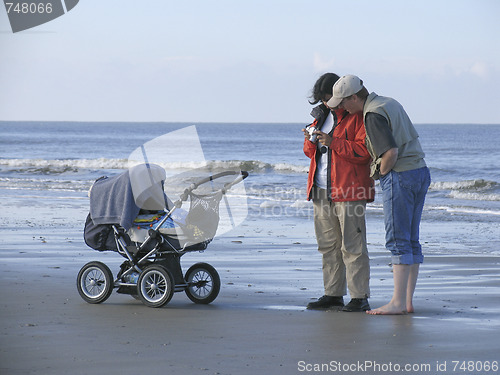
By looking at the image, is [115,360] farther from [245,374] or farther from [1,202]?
[1,202]

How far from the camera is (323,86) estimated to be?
19.0 feet

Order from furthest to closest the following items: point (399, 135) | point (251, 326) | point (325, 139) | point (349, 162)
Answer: point (349, 162), point (325, 139), point (399, 135), point (251, 326)

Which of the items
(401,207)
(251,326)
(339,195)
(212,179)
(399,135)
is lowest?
(251,326)

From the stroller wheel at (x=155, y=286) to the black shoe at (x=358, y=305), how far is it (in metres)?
1.32

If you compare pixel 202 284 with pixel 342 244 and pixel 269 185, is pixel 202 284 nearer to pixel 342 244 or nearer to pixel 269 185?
pixel 342 244

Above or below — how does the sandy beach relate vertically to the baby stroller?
below

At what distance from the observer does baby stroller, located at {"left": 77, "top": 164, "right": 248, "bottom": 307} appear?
5891 mm

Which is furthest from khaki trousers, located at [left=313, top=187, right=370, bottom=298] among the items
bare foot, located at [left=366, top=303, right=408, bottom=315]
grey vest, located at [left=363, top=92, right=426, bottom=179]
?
grey vest, located at [left=363, top=92, right=426, bottom=179]

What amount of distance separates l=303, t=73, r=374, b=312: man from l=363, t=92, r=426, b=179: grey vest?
21 cm

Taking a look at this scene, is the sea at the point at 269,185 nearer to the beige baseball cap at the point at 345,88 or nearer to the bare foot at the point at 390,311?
the beige baseball cap at the point at 345,88

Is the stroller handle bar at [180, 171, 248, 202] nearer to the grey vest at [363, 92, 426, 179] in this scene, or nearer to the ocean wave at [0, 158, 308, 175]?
the grey vest at [363, 92, 426, 179]

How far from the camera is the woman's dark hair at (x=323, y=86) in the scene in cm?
579

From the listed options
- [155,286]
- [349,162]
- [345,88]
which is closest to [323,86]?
[345,88]

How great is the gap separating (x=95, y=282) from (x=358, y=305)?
6.73 feet
